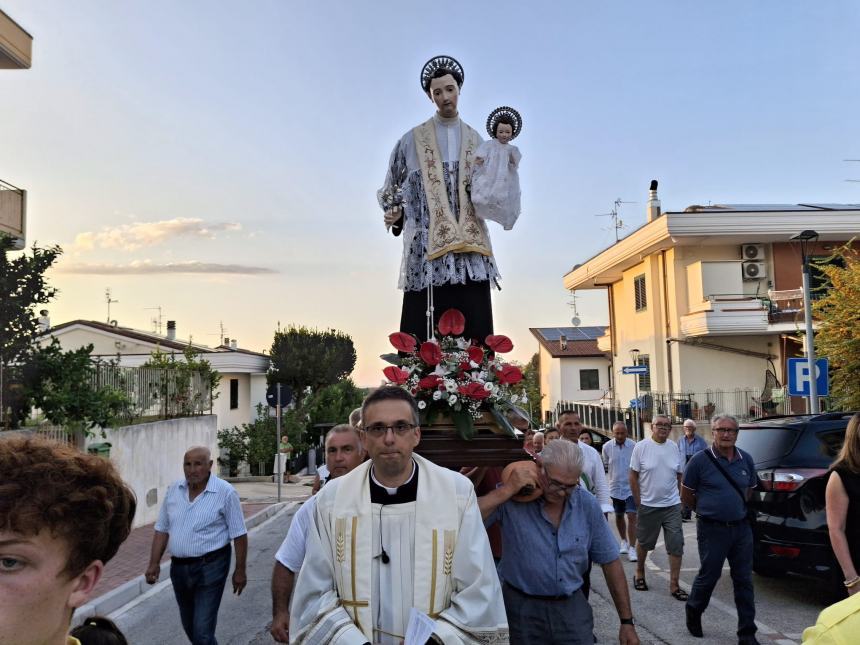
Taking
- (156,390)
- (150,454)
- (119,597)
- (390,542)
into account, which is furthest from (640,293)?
(390,542)

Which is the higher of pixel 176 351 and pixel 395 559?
pixel 176 351

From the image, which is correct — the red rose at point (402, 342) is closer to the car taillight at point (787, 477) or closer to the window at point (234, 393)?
the car taillight at point (787, 477)

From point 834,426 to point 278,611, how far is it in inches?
245

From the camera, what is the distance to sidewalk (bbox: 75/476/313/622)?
8688 mm

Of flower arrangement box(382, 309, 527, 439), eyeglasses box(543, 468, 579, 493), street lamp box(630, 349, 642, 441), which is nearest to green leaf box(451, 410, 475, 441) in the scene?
flower arrangement box(382, 309, 527, 439)

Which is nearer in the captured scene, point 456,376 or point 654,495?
point 456,376

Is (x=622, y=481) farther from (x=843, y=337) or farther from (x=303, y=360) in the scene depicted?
(x=303, y=360)

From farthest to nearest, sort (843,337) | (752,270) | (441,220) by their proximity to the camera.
→ (752,270), (843,337), (441,220)

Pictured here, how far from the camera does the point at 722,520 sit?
21.0 feet

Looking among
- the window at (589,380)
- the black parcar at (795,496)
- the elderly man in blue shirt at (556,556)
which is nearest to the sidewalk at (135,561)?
the elderly man in blue shirt at (556,556)

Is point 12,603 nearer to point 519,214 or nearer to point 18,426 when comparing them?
point 519,214

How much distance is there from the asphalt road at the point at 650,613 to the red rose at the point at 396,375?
3815 millimetres

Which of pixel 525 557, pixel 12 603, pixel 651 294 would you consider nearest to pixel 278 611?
pixel 525 557

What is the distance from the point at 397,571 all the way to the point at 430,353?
1.60 meters
